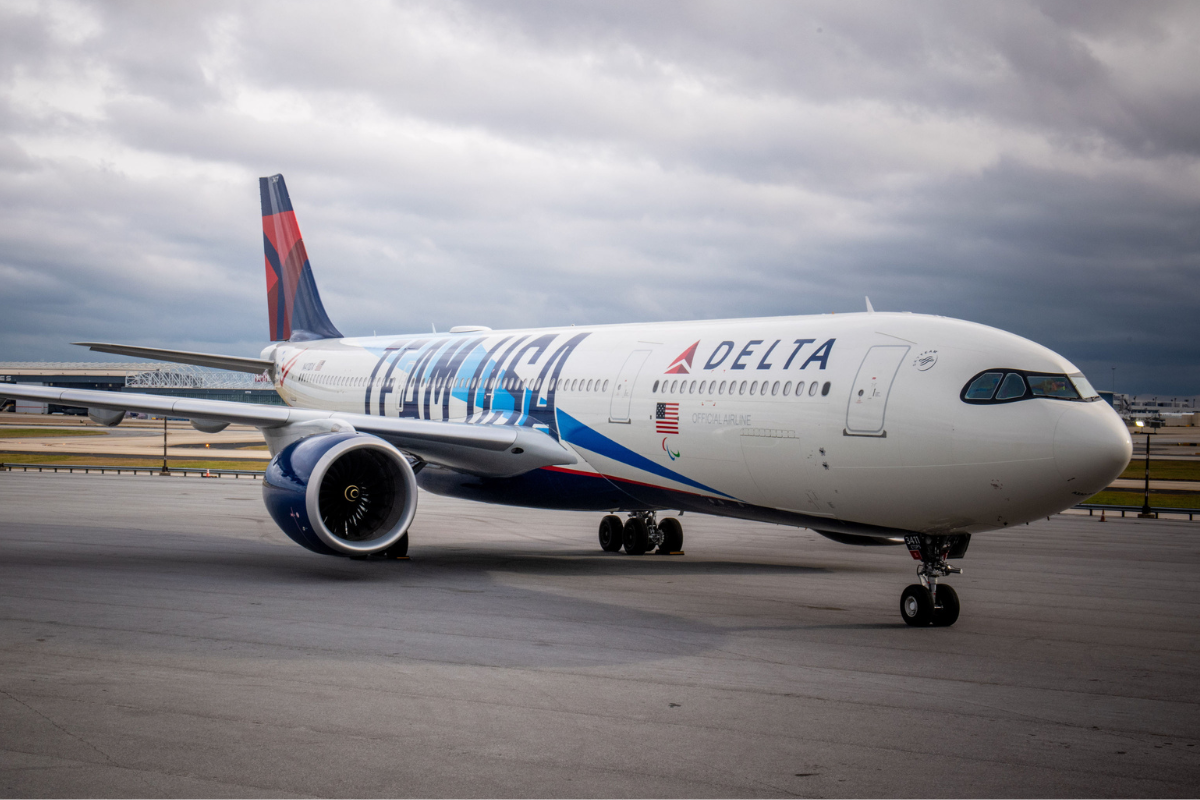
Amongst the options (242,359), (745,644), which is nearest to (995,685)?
(745,644)

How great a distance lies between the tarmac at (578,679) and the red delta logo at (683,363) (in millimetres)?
2939

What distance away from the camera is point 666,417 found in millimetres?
13945

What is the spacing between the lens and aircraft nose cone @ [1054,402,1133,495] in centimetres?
1001

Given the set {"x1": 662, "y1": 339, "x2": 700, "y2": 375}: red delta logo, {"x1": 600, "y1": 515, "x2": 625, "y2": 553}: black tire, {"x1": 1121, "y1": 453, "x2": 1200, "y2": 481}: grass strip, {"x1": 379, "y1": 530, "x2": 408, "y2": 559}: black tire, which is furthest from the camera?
{"x1": 1121, "y1": 453, "x2": 1200, "y2": 481}: grass strip

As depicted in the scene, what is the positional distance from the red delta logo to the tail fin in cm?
1179

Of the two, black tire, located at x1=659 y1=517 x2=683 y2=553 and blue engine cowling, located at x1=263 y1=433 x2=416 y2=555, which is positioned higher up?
blue engine cowling, located at x1=263 y1=433 x2=416 y2=555

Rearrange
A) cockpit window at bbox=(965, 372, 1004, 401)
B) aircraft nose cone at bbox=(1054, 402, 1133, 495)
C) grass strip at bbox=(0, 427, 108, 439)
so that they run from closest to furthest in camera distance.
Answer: aircraft nose cone at bbox=(1054, 402, 1133, 495)
cockpit window at bbox=(965, 372, 1004, 401)
grass strip at bbox=(0, 427, 108, 439)

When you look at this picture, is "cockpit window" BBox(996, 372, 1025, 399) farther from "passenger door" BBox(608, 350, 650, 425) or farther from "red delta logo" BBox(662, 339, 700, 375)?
"passenger door" BBox(608, 350, 650, 425)

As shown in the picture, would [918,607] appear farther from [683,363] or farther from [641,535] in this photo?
[641,535]

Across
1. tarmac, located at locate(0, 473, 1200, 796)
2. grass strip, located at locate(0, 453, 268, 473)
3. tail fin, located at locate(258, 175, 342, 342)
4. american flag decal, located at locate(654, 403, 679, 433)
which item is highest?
tail fin, located at locate(258, 175, 342, 342)

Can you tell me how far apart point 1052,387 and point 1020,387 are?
1.07 ft

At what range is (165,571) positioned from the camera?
1434cm

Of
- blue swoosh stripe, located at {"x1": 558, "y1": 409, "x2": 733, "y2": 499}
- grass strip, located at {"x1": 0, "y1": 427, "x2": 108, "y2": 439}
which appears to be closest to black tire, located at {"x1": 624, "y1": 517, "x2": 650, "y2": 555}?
blue swoosh stripe, located at {"x1": 558, "y1": 409, "x2": 733, "y2": 499}

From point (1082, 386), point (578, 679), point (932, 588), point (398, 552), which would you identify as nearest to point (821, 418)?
point (932, 588)
